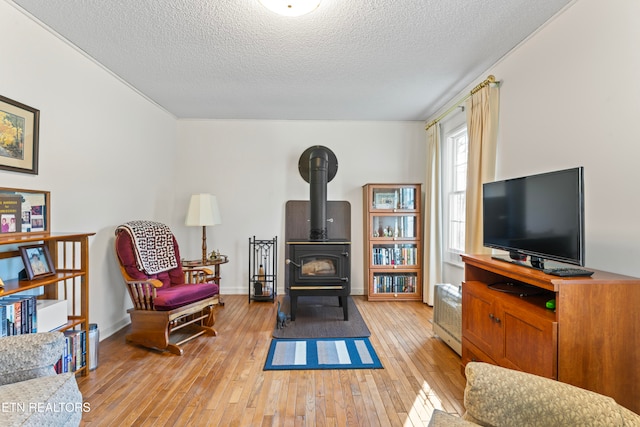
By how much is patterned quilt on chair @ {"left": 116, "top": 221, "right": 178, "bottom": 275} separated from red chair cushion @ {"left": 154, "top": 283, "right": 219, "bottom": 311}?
248mm

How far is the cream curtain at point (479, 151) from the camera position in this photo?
2770 millimetres

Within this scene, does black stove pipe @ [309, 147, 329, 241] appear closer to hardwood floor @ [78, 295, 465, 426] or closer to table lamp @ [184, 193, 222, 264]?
table lamp @ [184, 193, 222, 264]

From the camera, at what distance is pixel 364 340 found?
2895 millimetres

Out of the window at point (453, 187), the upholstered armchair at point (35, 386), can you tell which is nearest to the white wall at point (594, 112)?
the window at point (453, 187)

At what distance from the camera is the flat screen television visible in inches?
61.6

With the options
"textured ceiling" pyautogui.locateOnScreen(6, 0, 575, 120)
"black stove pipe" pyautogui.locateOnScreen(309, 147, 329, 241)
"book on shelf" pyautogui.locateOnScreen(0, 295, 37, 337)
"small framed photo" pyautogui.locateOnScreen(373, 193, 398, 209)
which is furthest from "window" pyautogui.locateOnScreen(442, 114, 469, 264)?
"book on shelf" pyautogui.locateOnScreen(0, 295, 37, 337)

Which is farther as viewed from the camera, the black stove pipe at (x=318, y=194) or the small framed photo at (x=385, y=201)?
the small framed photo at (x=385, y=201)

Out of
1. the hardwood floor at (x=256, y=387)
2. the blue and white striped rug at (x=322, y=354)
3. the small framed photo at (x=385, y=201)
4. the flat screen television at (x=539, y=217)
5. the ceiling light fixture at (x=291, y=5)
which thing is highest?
the ceiling light fixture at (x=291, y=5)

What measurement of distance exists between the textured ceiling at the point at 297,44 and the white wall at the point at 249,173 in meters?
0.78

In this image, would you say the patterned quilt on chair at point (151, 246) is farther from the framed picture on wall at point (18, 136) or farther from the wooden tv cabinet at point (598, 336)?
the wooden tv cabinet at point (598, 336)

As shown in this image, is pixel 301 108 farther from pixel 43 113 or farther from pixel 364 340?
pixel 364 340

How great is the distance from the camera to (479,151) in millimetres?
2910

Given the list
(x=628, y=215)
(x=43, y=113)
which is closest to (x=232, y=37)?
(x=43, y=113)

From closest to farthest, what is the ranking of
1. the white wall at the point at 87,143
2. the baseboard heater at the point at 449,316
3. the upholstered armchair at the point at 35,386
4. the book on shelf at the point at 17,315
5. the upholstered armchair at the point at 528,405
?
the upholstered armchair at the point at 528,405 → the upholstered armchair at the point at 35,386 → the book on shelf at the point at 17,315 → the white wall at the point at 87,143 → the baseboard heater at the point at 449,316
